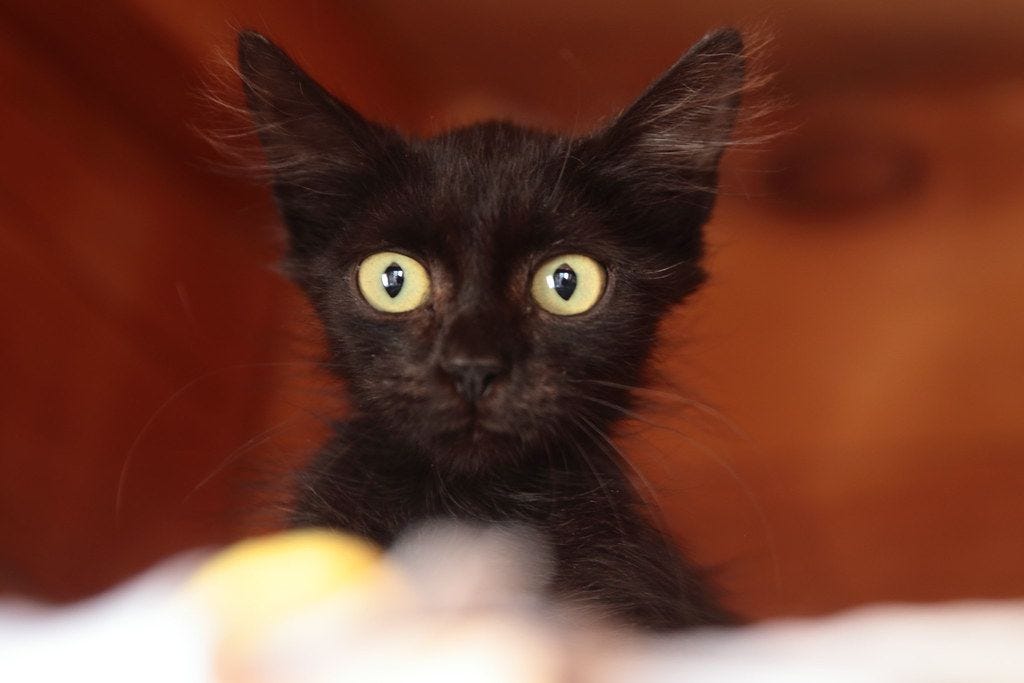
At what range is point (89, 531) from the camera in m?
1.22

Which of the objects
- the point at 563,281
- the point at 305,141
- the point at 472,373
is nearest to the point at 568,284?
the point at 563,281

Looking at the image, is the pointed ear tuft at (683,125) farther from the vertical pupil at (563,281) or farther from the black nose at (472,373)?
the black nose at (472,373)

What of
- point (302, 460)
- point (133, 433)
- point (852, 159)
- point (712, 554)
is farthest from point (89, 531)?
point (852, 159)

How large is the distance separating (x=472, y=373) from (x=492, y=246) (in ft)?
0.48

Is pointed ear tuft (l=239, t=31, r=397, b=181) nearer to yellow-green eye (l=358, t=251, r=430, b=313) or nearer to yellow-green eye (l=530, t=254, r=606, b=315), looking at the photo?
yellow-green eye (l=358, t=251, r=430, b=313)

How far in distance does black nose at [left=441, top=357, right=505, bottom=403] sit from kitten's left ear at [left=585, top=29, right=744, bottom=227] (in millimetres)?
290

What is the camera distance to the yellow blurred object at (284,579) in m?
0.95

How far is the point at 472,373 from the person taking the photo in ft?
3.14

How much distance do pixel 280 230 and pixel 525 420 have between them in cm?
43

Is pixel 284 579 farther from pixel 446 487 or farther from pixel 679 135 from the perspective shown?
pixel 679 135

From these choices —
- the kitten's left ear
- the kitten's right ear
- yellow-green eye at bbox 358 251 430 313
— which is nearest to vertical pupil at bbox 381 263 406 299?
yellow-green eye at bbox 358 251 430 313

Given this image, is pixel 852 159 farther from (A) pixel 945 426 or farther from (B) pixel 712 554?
(B) pixel 712 554

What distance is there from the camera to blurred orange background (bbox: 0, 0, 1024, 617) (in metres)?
1.22

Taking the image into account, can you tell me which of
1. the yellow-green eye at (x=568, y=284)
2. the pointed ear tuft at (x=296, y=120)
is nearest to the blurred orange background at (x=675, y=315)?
the pointed ear tuft at (x=296, y=120)
